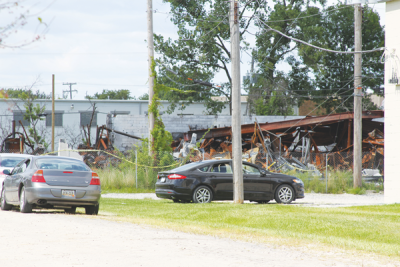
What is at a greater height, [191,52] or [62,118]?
[191,52]

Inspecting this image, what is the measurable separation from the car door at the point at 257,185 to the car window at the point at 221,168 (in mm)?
560

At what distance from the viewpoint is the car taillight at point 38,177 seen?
12.8m

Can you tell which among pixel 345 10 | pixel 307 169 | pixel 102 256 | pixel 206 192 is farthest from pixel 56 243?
pixel 345 10

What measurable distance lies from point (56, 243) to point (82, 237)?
30.5 inches

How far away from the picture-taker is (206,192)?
17172 mm

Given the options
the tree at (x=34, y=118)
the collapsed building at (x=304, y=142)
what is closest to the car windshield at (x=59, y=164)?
the collapsed building at (x=304, y=142)

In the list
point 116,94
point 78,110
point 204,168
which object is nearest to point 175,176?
point 204,168

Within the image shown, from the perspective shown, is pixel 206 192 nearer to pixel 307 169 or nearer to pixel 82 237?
pixel 82 237

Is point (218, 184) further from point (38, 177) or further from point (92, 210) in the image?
point (38, 177)

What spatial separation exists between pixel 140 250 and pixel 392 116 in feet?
45.5

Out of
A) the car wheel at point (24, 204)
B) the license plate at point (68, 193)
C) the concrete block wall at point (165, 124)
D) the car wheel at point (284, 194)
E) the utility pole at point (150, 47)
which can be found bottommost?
the car wheel at point (284, 194)

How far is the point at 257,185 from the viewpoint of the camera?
17.7 metres

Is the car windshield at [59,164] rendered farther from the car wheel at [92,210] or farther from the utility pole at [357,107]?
the utility pole at [357,107]

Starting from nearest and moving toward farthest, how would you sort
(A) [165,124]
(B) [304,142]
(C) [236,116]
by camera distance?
(C) [236,116], (B) [304,142], (A) [165,124]
